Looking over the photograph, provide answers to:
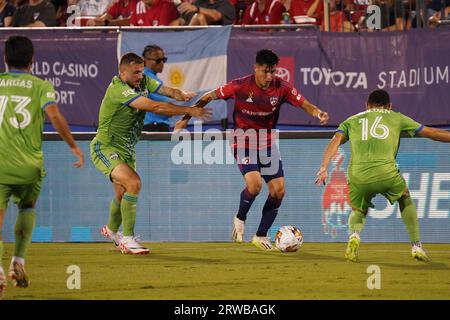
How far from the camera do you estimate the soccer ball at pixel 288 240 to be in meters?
13.2

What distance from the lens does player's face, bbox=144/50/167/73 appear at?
14867mm

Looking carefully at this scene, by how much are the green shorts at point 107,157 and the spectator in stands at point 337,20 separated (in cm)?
481

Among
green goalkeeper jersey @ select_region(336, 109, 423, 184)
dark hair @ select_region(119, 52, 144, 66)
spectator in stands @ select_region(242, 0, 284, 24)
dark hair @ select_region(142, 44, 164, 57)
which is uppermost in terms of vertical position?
spectator in stands @ select_region(242, 0, 284, 24)

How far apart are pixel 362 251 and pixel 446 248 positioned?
122 cm

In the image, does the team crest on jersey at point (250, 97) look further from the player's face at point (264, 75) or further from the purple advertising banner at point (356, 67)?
the purple advertising banner at point (356, 67)

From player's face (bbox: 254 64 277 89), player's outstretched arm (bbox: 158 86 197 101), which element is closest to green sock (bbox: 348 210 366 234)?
player's face (bbox: 254 64 277 89)

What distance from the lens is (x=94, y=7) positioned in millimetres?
18609

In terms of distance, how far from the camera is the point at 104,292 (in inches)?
375

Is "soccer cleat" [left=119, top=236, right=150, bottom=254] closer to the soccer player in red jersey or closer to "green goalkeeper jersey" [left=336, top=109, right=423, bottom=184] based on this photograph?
the soccer player in red jersey

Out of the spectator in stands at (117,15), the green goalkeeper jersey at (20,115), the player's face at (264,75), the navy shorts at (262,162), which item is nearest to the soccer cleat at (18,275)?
the green goalkeeper jersey at (20,115)

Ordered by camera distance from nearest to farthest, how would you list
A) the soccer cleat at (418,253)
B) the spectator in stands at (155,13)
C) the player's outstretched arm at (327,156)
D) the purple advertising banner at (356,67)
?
the player's outstretched arm at (327,156)
the soccer cleat at (418,253)
the purple advertising banner at (356,67)
the spectator in stands at (155,13)

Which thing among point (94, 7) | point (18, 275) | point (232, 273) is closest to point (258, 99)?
point (232, 273)

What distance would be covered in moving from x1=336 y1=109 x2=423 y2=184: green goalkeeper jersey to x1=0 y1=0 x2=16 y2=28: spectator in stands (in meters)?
8.60

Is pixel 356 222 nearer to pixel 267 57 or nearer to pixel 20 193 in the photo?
pixel 267 57
